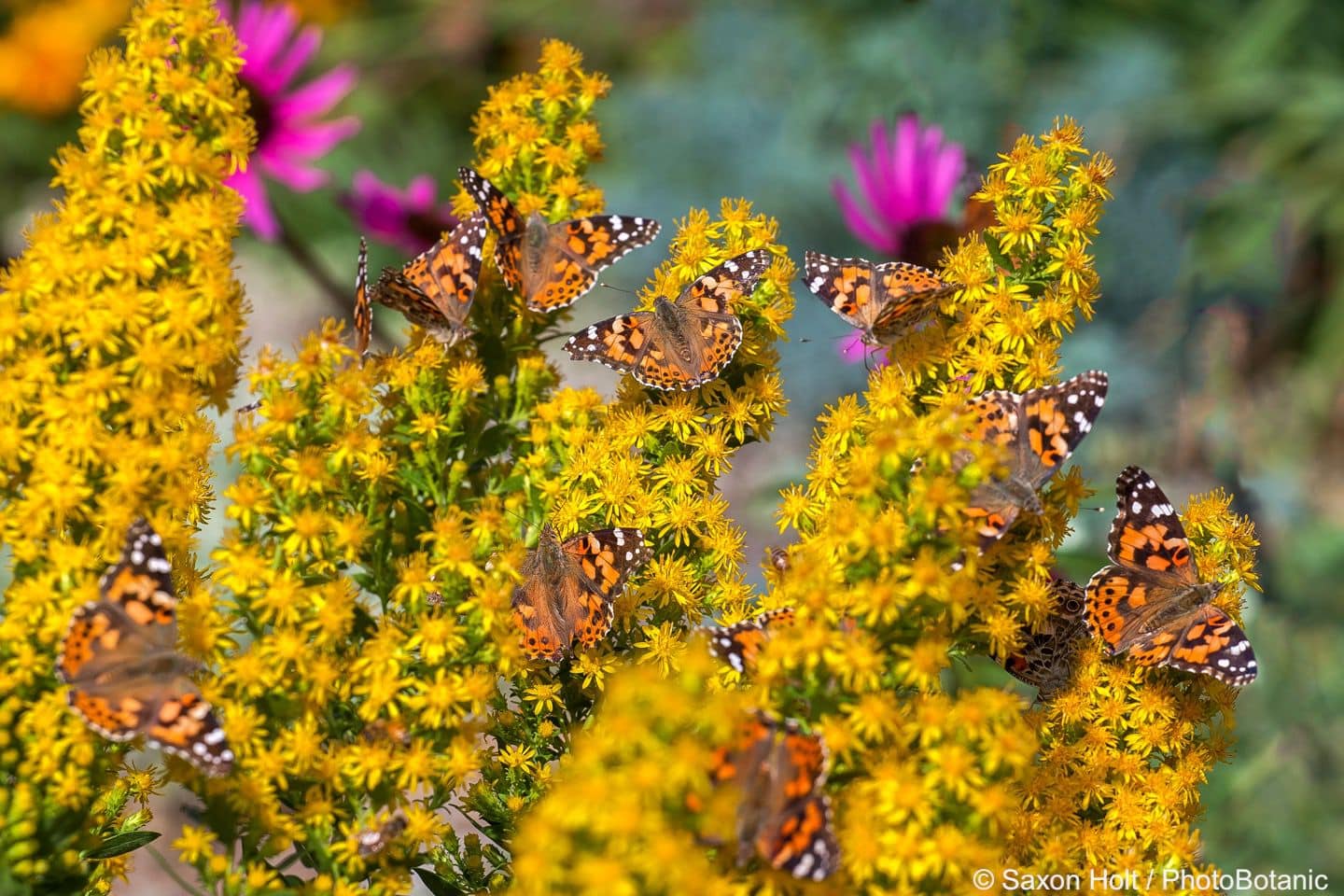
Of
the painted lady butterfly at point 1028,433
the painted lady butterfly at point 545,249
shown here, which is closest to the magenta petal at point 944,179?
the painted lady butterfly at point 545,249

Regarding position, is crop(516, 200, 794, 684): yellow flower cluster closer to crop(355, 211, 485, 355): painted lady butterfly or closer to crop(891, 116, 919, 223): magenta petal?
Result: crop(355, 211, 485, 355): painted lady butterfly

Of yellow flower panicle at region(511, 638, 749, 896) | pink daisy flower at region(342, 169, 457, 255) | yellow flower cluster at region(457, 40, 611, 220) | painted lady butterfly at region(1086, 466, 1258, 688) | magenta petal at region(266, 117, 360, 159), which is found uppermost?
pink daisy flower at region(342, 169, 457, 255)

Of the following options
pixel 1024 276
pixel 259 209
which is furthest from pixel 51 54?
pixel 1024 276

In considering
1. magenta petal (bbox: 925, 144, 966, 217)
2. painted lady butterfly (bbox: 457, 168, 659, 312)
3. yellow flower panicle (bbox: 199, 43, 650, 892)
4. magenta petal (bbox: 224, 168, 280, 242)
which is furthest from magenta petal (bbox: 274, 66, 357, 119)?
yellow flower panicle (bbox: 199, 43, 650, 892)

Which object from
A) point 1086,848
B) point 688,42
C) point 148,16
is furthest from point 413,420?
point 688,42

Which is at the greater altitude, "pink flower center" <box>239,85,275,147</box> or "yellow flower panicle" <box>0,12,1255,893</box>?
"pink flower center" <box>239,85,275,147</box>
